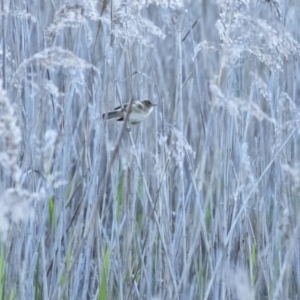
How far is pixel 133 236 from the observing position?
198 cm

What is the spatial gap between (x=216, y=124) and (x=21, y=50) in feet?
1.80

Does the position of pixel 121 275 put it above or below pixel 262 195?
below

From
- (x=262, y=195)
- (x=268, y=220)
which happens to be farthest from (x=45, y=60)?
(x=268, y=220)

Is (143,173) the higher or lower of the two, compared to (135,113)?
lower

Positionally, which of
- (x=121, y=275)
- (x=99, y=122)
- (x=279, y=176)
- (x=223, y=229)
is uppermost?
(x=99, y=122)

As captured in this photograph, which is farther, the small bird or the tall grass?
Answer: the small bird

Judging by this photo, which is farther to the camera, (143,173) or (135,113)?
A: (135,113)

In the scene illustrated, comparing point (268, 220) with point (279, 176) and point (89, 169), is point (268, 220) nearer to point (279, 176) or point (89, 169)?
point (279, 176)

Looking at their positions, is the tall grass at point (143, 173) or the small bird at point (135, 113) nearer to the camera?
the tall grass at point (143, 173)

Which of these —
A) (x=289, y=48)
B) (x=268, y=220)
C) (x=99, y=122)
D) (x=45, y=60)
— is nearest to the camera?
(x=45, y=60)

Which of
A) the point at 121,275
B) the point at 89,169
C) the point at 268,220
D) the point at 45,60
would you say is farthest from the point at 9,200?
the point at 268,220

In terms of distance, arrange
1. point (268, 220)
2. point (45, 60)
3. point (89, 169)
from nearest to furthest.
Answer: point (45, 60) → point (89, 169) → point (268, 220)

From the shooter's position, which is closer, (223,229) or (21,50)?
(223,229)

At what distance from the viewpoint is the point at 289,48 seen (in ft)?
5.57
